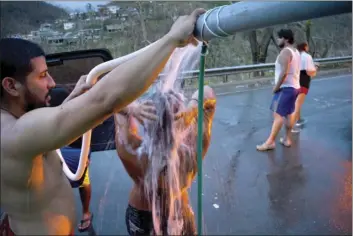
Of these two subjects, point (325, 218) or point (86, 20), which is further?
point (86, 20)

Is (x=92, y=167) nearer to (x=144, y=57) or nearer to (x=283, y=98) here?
(x=283, y=98)

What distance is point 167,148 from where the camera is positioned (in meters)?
2.20

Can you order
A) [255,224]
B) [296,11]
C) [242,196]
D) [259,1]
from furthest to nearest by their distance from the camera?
[242,196], [255,224], [259,1], [296,11]

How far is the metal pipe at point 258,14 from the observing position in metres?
0.99

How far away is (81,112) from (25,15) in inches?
255

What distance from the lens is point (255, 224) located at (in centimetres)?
376

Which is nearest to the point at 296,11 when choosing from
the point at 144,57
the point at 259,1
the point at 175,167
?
the point at 259,1

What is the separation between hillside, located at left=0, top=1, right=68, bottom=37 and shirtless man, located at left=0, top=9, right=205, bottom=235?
5368 mm

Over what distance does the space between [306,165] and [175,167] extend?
11.2 feet

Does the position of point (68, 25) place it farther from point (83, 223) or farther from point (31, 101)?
point (31, 101)

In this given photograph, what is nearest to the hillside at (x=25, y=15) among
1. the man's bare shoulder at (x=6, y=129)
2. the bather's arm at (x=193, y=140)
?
the bather's arm at (x=193, y=140)

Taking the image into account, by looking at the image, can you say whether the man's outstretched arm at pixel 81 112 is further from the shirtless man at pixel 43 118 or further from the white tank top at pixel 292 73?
the white tank top at pixel 292 73

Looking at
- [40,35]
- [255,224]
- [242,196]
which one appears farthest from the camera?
[40,35]

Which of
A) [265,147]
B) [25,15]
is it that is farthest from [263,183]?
[25,15]
